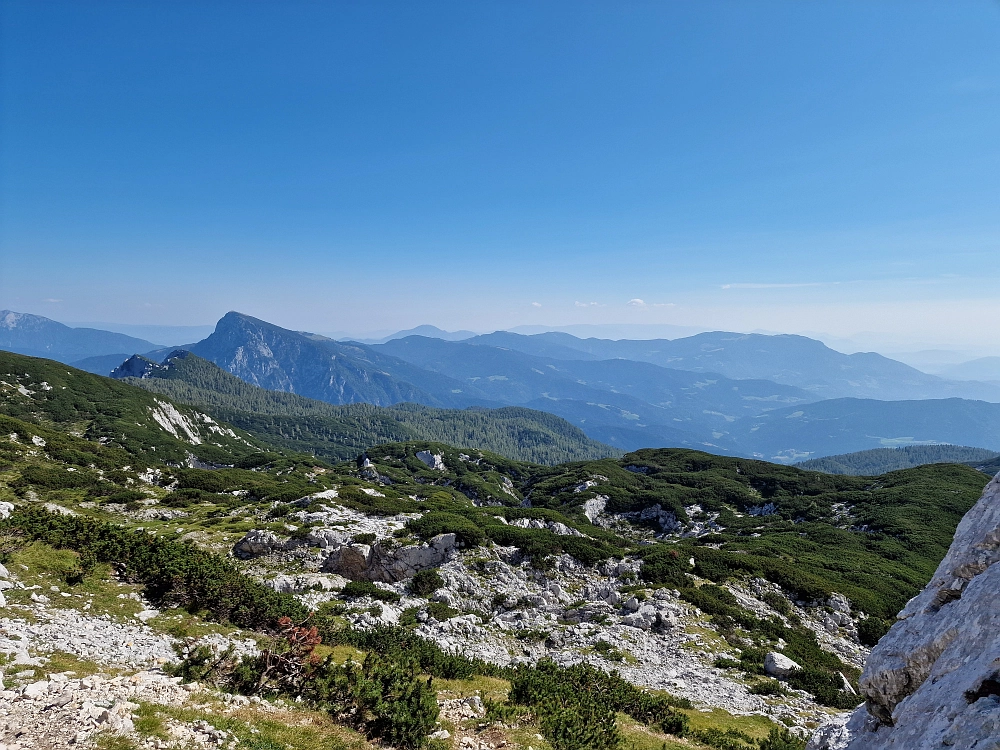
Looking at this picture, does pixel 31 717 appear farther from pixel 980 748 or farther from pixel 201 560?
pixel 980 748

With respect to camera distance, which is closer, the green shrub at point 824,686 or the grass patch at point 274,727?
the grass patch at point 274,727

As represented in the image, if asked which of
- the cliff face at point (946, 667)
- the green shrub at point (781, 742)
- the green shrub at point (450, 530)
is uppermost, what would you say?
the cliff face at point (946, 667)

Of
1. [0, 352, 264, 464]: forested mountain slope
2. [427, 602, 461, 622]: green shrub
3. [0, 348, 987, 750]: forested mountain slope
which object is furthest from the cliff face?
[0, 352, 264, 464]: forested mountain slope

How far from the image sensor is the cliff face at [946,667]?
720cm

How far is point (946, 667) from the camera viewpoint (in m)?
8.70

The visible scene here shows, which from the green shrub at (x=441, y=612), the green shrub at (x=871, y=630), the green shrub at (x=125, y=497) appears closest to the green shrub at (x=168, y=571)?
the green shrub at (x=441, y=612)

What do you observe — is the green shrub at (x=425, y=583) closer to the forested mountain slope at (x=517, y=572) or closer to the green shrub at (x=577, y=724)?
the forested mountain slope at (x=517, y=572)

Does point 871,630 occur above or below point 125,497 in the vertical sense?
below

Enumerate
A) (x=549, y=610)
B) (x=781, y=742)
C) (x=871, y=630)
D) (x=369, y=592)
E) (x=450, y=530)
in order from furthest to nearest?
(x=450, y=530) → (x=871, y=630) → (x=549, y=610) → (x=369, y=592) → (x=781, y=742)

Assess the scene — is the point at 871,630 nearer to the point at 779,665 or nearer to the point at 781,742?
the point at 779,665

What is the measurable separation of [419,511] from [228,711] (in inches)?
1420

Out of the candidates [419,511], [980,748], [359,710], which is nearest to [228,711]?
[359,710]

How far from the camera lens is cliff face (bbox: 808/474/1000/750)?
720 centimetres

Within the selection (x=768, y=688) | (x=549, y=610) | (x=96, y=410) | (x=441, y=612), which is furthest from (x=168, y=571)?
(x=96, y=410)
